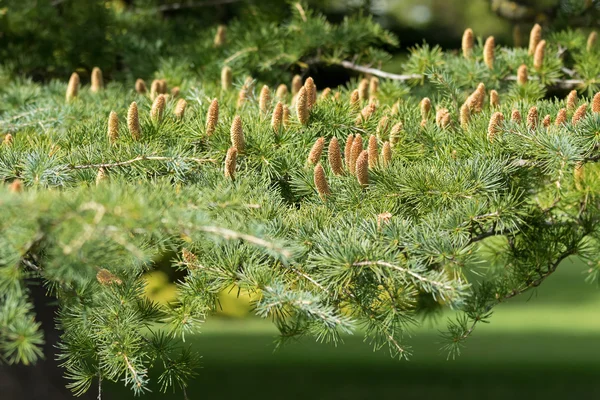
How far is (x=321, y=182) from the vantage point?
152 centimetres

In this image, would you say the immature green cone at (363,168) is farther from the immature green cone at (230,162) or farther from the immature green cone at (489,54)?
the immature green cone at (489,54)

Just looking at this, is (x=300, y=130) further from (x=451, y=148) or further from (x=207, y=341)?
(x=207, y=341)

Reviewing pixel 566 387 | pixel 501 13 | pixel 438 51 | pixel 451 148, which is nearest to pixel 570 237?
pixel 451 148

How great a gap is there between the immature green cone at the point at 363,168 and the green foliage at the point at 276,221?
0.02 m

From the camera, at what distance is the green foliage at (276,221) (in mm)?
1079

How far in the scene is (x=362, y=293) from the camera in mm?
1430

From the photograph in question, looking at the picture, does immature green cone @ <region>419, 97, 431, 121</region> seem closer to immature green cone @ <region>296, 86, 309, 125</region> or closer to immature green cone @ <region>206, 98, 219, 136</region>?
immature green cone @ <region>296, 86, 309, 125</region>

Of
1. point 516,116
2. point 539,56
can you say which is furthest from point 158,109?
point 539,56

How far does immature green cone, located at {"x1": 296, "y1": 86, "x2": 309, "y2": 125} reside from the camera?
5.66ft

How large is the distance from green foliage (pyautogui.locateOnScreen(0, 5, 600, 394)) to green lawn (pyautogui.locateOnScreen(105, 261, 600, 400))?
3.59 m

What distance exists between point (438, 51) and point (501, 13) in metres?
1.26

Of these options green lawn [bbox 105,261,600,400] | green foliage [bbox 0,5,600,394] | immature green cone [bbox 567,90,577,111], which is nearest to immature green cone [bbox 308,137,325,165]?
green foliage [bbox 0,5,600,394]

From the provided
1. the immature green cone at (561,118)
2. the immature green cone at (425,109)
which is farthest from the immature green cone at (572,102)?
the immature green cone at (425,109)

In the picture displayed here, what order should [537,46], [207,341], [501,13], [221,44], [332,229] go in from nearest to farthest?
[332,229]
[537,46]
[221,44]
[501,13]
[207,341]
